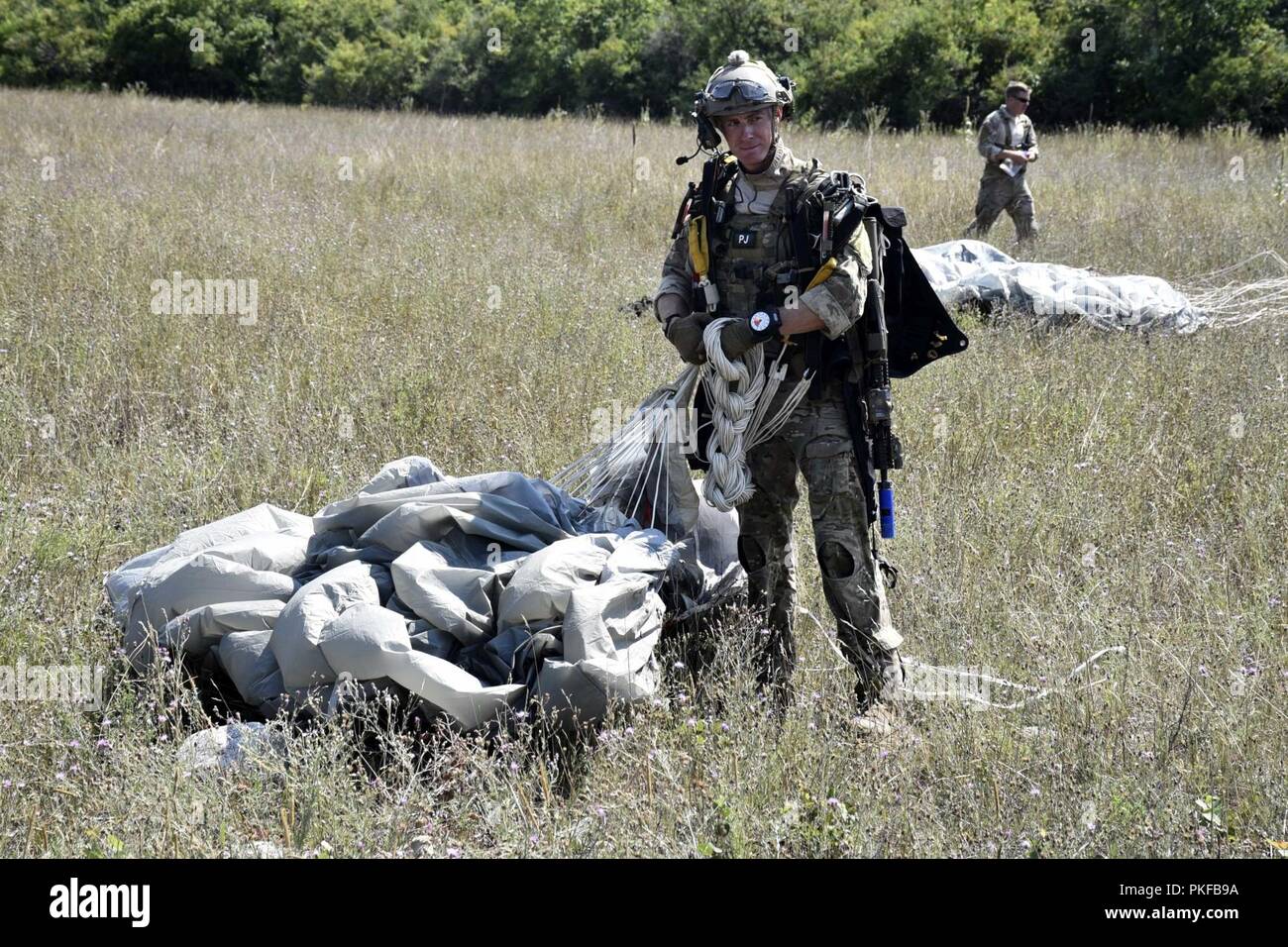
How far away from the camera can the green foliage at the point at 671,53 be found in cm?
2080

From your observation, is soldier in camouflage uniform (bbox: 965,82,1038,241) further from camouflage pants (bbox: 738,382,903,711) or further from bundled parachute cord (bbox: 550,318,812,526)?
camouflage pants (bbox: 738,382,903,711)

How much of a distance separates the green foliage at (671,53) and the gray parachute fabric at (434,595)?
14.4 m

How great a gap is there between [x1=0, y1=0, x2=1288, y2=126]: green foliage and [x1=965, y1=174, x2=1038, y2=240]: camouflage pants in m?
7.05

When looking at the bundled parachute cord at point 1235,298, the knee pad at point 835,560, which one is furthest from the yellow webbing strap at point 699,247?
the bundled parachute cord at point 1235,298

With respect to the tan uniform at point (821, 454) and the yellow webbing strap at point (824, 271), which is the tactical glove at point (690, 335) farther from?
the yellow webbing strap at point (824, 271)

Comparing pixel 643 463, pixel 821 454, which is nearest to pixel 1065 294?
pixel 643 463

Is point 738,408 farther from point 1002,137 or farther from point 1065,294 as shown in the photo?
point 1002,137

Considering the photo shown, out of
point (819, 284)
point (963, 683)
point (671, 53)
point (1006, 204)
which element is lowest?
point (963, 683)

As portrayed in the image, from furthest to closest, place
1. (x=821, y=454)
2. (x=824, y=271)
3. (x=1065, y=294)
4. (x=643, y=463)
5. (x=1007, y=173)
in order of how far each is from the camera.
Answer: (x=1007, y=173) < (x=1065, y=294) < (x=643, y=463) < (x=821, y=454) < (x=824, y=271)

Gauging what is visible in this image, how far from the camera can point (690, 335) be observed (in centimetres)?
344

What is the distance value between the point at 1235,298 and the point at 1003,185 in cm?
293

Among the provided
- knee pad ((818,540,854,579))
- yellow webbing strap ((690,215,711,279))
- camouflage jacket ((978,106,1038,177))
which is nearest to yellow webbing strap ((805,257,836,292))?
yellow webbing strap ((690,215,711,279))

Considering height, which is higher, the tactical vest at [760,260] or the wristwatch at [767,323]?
the tactical vest at [760,260]

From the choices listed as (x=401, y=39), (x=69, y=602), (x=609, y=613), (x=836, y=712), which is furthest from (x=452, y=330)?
(x=401, y=39)
